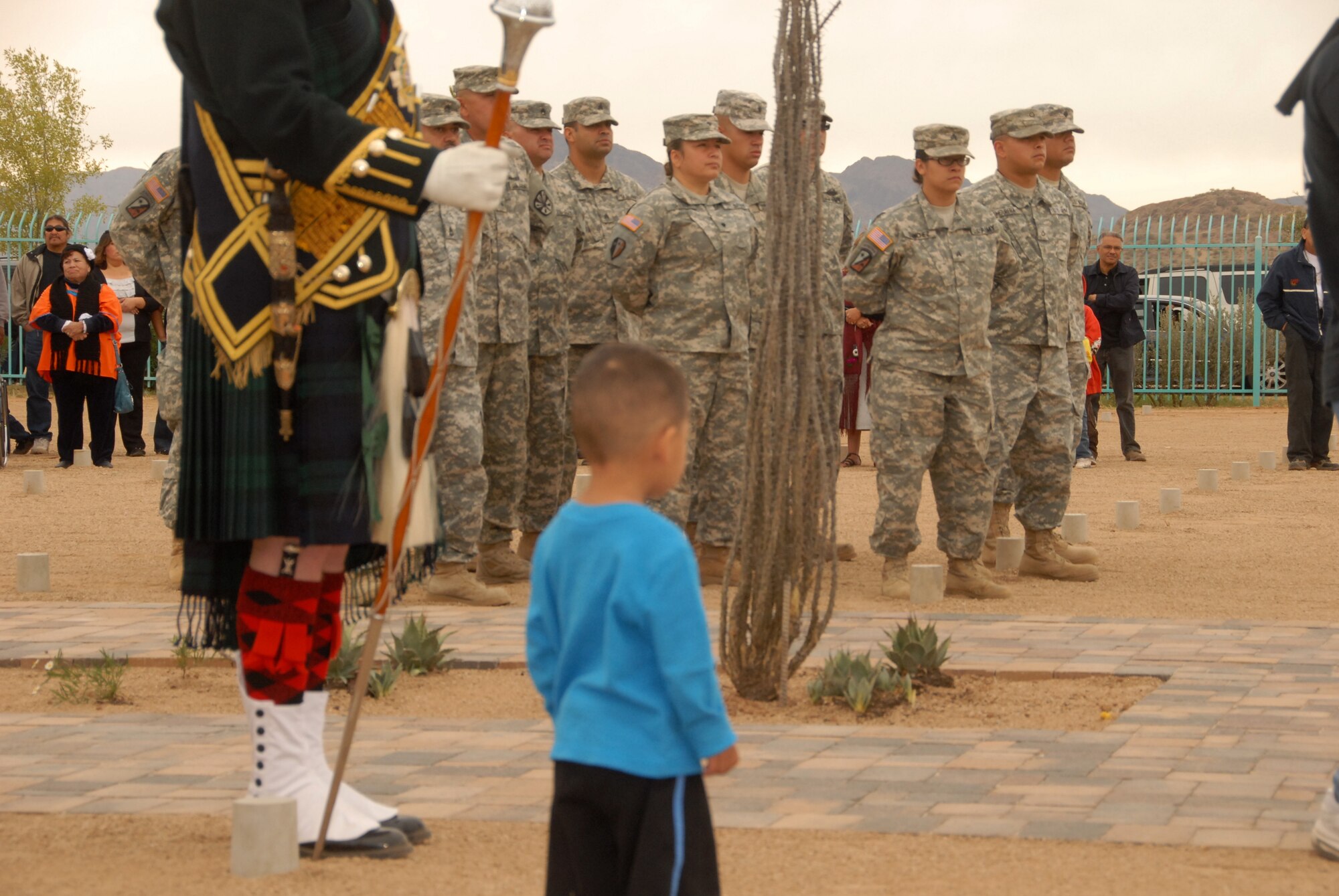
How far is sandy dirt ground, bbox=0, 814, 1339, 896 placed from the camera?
3.78 m

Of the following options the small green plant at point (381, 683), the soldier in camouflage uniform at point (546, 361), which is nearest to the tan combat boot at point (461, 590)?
the soldier in camouflage uniform at point (546, 361)

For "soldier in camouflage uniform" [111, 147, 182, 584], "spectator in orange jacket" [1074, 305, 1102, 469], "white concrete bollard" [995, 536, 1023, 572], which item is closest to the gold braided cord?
"soldier in camouflage uniform" [111, 147, 182, 584]

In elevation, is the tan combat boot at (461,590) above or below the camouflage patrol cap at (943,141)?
below

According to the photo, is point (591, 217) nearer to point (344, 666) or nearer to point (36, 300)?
point (344, 666)

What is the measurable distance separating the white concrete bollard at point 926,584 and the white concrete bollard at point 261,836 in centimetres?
489

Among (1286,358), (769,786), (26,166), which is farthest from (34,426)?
(26,166)

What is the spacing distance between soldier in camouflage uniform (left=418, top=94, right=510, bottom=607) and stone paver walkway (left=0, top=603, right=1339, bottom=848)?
67.2 inches

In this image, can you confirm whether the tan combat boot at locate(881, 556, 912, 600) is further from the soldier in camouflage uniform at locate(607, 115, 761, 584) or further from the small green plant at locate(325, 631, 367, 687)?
the small green plant at locate(325, 631, 367, 687)

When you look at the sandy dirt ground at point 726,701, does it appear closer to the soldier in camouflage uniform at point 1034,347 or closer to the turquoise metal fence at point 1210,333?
the soldier in camouflage uniform at point 1034,347

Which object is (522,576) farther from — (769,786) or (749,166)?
(769,786)

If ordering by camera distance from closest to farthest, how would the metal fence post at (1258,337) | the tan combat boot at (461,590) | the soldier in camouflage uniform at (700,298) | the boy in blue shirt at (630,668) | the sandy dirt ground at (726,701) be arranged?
the boy in blue shirt at (630,668) < the sandy dirt ground at (726,701) < the tan combat boot at (461,590) < the soldier in camouflage uniform at (700,298) < the metal fence post at (1258,337)

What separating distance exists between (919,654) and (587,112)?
5.57 metres

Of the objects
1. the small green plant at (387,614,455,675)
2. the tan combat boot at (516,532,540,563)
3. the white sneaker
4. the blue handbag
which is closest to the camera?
the white sneaker

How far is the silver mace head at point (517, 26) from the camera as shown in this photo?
3.53 meters
